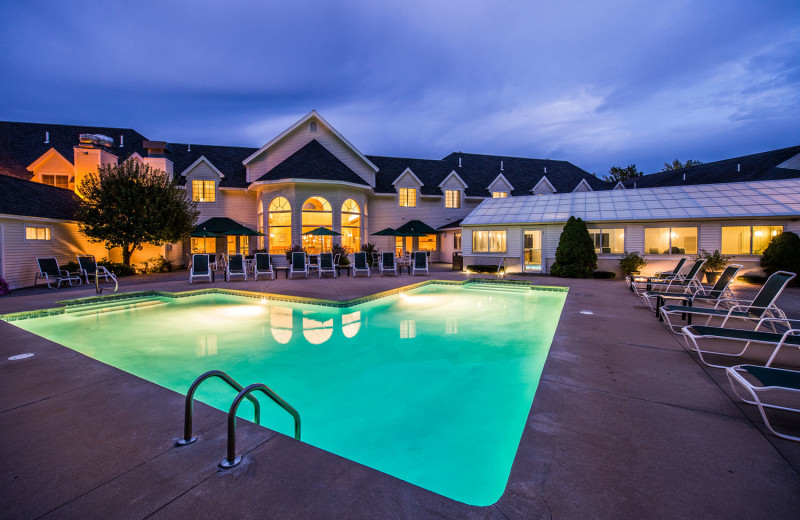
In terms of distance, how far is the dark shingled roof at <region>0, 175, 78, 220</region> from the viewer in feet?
43.7

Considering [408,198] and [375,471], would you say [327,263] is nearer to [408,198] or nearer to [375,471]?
[408,198]

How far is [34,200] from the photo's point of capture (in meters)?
14.7

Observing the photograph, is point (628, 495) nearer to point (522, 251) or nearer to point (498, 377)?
point (498, 377)

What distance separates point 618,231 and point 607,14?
1399 cm

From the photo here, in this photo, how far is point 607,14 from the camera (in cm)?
2061

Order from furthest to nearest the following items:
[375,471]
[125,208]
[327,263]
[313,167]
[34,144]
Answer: [34,144] → [313,167] → [327,263] → [125,208] → [375,471]

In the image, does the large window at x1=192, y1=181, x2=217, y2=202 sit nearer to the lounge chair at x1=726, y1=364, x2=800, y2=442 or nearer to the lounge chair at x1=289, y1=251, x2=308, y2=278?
the lounge chair at x1=289, y1=251, x2=308, y2=278

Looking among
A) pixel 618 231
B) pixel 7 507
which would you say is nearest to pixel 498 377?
pixel 7 507

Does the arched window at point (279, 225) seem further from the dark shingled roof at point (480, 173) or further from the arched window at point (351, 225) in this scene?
the dark shingled roof at point (480, 173)

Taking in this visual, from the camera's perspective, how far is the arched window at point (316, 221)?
20.6 meters

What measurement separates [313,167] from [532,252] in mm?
14114

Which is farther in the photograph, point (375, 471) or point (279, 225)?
point (279, 225)

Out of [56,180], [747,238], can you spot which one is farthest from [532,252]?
[56,180]

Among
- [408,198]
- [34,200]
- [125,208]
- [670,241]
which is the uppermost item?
[408,198]
